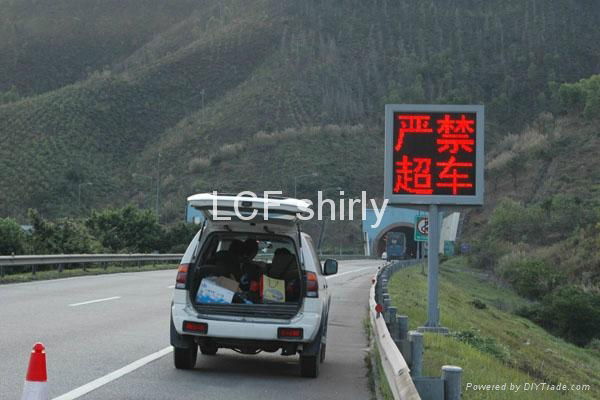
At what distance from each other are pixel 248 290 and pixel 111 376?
1.87 metres

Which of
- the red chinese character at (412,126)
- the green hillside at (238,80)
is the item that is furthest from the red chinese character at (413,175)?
the green hillside at (238,80)

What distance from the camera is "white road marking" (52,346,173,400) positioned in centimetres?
886

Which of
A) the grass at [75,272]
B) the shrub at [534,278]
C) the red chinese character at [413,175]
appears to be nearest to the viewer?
the red chinese character at [413,175]

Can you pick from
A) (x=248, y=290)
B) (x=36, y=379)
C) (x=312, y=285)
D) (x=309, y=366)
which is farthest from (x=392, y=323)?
(x=36, y=379)

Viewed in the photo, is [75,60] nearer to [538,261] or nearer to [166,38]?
[166,38]

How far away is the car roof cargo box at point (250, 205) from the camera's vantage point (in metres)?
10.2

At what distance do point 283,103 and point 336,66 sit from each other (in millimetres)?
17964

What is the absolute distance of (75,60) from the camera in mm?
148125

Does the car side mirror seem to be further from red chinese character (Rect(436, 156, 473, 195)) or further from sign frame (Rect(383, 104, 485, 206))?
red chinese character (Rect(436, 156, 473, 195))

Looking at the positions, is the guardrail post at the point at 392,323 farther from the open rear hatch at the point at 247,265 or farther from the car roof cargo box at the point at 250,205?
the car roof cargo box at the point at 250,205

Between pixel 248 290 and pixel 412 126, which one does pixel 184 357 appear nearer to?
pixel 248 290

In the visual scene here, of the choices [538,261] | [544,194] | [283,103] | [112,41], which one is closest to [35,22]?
[112,41]

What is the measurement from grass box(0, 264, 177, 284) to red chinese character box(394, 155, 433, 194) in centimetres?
1353

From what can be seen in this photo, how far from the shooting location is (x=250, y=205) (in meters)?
10.3
